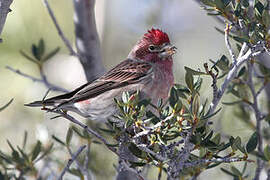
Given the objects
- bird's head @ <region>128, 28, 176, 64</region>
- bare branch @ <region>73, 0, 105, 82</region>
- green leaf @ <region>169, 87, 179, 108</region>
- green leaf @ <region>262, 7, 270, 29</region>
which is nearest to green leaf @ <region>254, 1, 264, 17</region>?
green leaf @ <region>262, 7, 270, 29</region>

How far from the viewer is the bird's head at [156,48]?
5.80m

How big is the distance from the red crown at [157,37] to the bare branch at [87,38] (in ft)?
2.06

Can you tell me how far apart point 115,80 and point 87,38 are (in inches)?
25.8

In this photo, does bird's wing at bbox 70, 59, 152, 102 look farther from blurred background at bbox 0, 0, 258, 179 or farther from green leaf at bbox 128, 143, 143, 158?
green leaf at bbox 128, 143, 143, 158

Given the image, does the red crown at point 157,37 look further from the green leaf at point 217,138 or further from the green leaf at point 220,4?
the green leaf at point 217,138

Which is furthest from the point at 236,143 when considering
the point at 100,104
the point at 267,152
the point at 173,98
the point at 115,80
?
the point at 115,80

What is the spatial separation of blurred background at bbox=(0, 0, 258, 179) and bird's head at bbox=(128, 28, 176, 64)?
0.94 meters

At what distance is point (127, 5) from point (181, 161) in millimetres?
6685

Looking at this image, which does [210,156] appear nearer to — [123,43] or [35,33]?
[35,33]

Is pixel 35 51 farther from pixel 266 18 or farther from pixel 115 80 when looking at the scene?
pixel 266 18

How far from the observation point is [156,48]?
5914 millimetres

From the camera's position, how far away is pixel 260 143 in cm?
408

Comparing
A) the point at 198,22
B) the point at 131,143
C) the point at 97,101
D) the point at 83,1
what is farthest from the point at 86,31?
the point at 198,22

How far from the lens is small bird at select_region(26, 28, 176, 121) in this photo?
17.0ft
